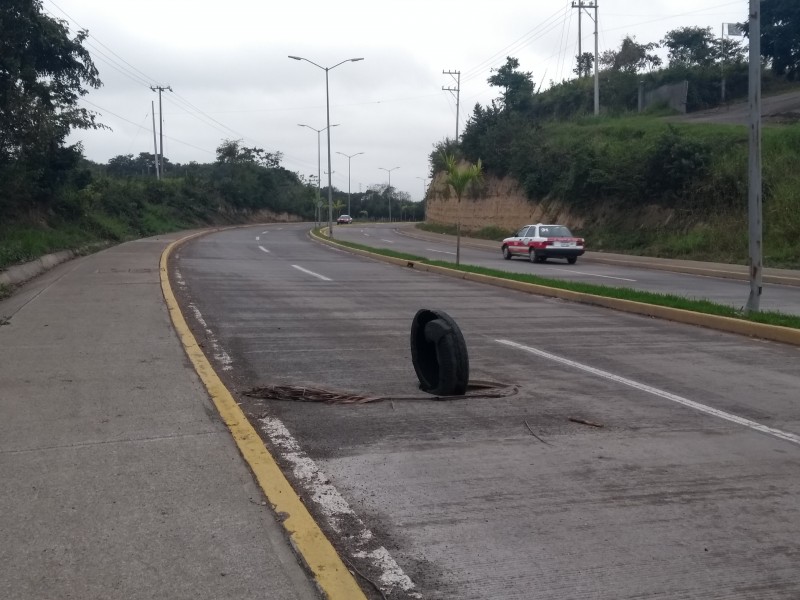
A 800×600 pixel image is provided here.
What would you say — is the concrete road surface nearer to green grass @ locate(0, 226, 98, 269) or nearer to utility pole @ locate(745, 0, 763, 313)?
utility pole @ locate(745, 0, 763, 313)

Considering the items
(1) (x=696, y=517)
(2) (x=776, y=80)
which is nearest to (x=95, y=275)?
(1) (x=696, y=517)

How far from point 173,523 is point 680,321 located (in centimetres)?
1090

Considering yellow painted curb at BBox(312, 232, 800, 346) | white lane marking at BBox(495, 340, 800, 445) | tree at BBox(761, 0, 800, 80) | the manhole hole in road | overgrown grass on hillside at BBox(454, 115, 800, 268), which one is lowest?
white lane marking at BBox(495, 340, 800, 445)

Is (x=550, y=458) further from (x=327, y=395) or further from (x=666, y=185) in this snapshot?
(x=666, y=185)

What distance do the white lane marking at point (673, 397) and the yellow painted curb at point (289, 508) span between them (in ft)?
12.9

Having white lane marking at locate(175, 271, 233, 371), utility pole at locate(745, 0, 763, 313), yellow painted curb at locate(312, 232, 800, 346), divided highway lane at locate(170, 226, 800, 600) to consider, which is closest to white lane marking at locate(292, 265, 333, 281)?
yellow painted curb at locate(312, 232, 800, 346)

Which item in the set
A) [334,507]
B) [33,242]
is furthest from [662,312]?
[33,242]

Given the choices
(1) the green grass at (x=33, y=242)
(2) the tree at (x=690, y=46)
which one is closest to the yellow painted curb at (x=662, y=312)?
(1) the green grass at (x=33, y=242)

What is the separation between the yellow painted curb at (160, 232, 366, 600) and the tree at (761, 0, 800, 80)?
51986 millimetres

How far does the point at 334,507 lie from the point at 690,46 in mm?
69463

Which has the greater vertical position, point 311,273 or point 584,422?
point 311,273

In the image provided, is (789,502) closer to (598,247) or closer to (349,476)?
(349,476)

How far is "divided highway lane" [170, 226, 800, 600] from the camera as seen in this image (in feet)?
14.0

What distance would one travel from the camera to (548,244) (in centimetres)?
3186
